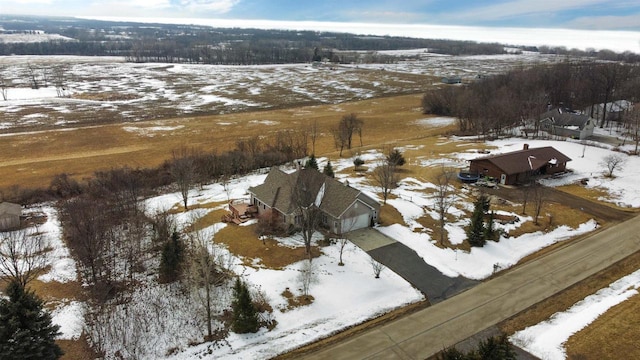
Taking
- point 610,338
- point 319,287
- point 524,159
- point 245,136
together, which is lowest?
point 610,338

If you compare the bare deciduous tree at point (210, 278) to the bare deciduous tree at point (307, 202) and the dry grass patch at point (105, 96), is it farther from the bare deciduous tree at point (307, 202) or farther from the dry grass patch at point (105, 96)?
the dry grass patch at point (105, 96)

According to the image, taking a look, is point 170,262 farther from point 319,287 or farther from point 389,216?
point 389,216

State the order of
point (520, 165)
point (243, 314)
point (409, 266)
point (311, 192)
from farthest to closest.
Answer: point (520, 165) → point (311, 192) → point (409, 266) → point (243, 314)

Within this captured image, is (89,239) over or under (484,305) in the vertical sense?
over

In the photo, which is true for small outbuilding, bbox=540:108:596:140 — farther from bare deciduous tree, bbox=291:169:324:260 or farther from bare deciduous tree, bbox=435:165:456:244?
bare deciduous tree, bbox=291:169:324:260

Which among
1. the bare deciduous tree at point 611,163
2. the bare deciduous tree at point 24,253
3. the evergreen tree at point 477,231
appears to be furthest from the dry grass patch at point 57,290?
the bare deciduous tree at point 611,163

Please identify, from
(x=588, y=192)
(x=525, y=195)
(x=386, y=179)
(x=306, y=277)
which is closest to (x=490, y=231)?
(x=525, y=195)

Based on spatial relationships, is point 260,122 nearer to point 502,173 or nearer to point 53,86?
point 502,173

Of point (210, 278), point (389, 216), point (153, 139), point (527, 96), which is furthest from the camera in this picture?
point (527, 96)
